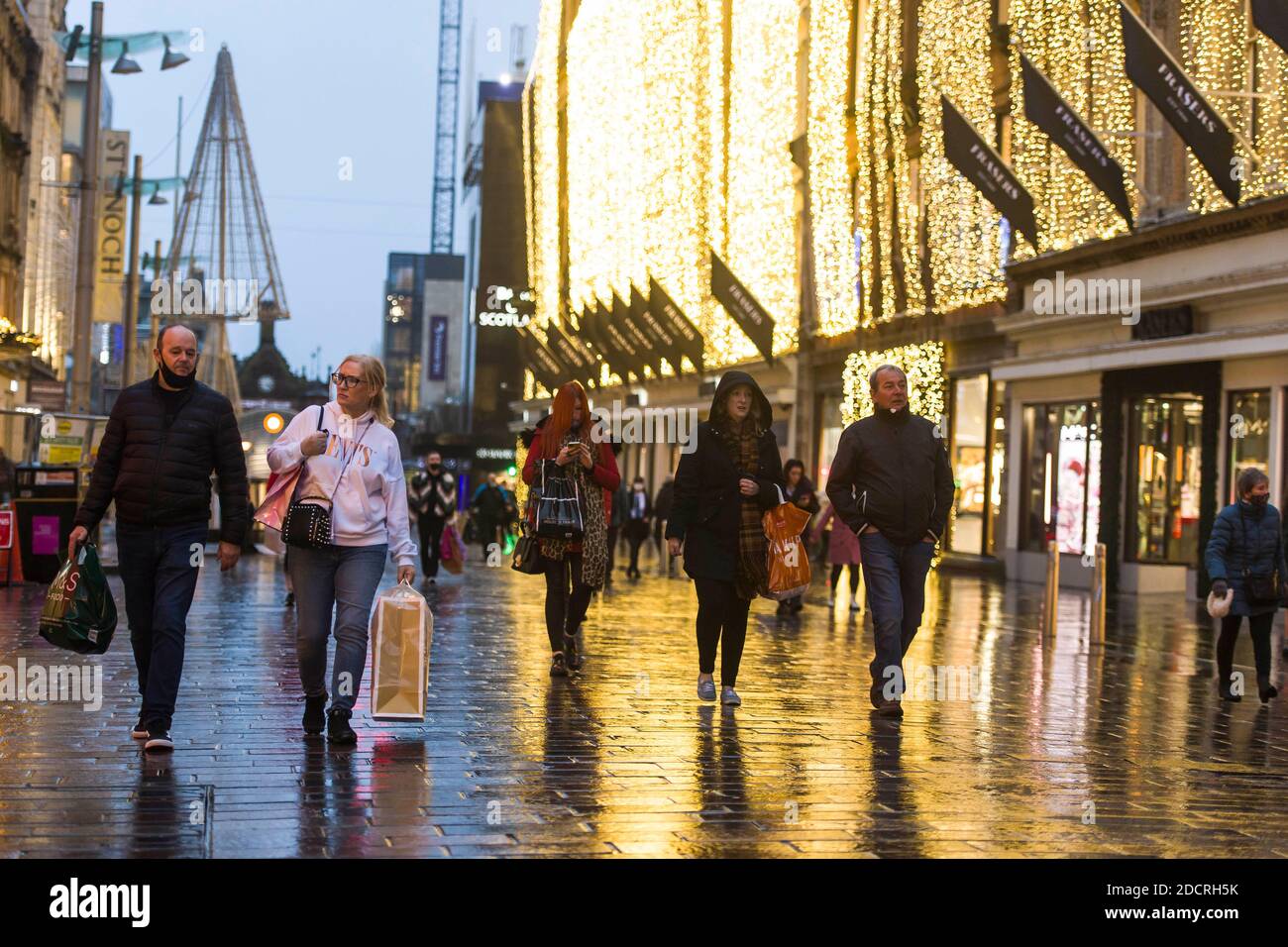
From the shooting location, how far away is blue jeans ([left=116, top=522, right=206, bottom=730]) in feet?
27.6

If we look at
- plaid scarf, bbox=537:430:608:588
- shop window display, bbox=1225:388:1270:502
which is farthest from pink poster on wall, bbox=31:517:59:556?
shop window display, bbox=1225:388:1270:502

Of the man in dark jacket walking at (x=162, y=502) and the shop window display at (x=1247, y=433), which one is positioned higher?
the shop window display at (x=1247, y=433)

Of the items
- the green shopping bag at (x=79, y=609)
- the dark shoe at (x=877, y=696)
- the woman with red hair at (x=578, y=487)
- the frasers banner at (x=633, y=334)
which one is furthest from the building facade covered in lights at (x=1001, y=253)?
the green shopping bag at (x=79, y=609)

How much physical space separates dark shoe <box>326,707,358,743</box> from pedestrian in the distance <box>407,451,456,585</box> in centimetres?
1415

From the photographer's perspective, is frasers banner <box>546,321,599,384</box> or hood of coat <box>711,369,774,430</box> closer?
hood of coat <box>711,369,774,430</box>

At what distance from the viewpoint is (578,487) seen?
39.3ft

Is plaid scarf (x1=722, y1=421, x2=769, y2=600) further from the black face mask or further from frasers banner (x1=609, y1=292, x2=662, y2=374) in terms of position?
frasers banner (x1=609, y1=292, x2=662, y2=374)

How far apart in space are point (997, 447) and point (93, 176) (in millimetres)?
15614

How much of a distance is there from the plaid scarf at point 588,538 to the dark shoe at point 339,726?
3.35 meters

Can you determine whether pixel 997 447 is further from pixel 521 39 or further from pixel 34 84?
pixel 521 39

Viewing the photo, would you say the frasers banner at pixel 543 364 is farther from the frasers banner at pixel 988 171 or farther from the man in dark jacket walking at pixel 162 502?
the man in dark jacket walking at pixel 162 502

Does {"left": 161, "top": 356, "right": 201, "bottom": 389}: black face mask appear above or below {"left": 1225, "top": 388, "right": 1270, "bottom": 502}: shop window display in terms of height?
below

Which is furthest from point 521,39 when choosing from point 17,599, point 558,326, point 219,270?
point 17,599

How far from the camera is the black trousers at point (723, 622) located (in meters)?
10.6
